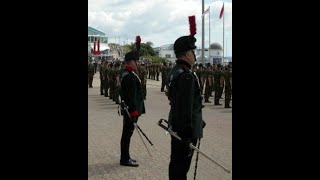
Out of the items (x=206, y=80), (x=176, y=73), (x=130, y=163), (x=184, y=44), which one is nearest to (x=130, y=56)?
(x=130, y=163)

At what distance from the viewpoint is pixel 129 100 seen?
6863 millimetres

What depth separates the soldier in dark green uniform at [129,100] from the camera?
6801 millimetres

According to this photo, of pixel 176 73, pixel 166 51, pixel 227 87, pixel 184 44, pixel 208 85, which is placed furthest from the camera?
pixel 166 51

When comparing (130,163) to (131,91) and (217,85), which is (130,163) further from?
(217,85)

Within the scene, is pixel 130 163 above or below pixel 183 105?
below

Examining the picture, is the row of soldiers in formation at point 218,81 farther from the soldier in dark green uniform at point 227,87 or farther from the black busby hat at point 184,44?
A: the black busby hat at point 184,44

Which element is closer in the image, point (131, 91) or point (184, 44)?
point (184, 44)

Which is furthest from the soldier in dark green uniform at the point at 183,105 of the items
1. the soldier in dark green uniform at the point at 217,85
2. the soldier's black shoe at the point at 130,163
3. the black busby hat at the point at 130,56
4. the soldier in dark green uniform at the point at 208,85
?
the soldier in dark green uniform at the point at 208,85

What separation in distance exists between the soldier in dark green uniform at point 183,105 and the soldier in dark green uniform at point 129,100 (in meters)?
2.10

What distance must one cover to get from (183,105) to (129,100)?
2.55 metres

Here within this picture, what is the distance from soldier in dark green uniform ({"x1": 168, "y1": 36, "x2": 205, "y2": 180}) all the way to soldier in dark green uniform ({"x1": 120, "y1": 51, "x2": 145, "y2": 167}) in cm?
210

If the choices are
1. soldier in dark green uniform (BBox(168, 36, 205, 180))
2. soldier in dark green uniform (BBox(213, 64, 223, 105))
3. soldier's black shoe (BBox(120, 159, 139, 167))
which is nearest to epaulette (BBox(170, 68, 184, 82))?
soldier in dark green uniform (BBox(168, 36, 205, 180))
